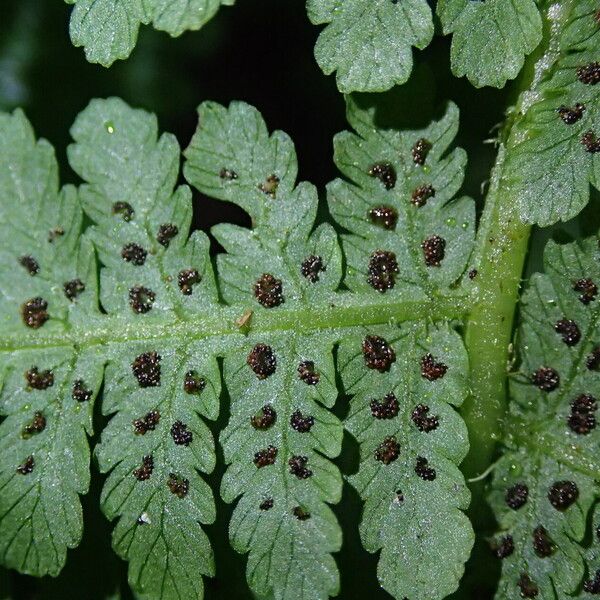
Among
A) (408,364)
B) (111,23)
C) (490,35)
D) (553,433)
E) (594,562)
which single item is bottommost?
(594,562)

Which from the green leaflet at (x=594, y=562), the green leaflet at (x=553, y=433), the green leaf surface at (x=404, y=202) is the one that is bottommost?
the green leaflet at (x=594, y=562)

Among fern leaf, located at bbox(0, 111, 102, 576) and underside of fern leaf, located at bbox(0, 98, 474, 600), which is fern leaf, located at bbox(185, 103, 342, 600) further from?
fern leaf, located at bbox(0, 111, 102, 576)

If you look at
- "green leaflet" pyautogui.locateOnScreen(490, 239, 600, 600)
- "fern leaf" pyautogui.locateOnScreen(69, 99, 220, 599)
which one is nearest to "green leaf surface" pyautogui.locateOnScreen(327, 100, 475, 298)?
"green leaflet" pyautogui.locateOnScreen(490, 239, 600, 600)

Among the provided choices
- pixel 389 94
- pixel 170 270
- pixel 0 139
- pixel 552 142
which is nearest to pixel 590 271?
pixel 552 142

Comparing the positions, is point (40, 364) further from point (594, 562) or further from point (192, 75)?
point (594, 562)

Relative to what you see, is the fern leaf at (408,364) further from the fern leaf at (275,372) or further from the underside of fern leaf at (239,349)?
the fern leaf at (275,372)

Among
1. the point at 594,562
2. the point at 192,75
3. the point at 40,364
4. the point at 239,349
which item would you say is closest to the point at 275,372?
the point at 239,349

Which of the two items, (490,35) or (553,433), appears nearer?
(490,35)

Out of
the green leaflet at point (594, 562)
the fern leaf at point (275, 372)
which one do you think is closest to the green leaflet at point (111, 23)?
the fern leaf at point (275, 372)
